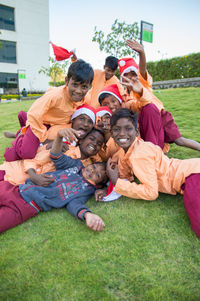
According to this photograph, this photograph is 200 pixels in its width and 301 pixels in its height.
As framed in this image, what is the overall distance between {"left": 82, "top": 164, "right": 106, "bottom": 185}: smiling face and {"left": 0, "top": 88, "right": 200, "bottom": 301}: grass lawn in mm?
413

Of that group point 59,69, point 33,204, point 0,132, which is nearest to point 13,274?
point 33,204

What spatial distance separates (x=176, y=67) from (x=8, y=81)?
24346mm

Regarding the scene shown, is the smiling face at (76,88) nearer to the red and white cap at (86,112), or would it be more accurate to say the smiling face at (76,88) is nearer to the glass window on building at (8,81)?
the red and white cap at (86,112)

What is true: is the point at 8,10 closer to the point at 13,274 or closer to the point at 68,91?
the point at 68,91

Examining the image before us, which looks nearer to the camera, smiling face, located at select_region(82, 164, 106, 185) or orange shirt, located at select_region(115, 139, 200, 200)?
orange shirt, located at select_region(115, 139, 200, 200)

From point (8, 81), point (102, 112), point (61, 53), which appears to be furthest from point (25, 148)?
point (8, 81)

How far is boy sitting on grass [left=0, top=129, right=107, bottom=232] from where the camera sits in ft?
6.87

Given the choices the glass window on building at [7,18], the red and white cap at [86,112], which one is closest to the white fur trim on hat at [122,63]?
the red and white cap at [86,112]

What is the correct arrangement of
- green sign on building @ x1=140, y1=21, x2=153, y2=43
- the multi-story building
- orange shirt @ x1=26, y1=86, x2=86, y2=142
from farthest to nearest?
the multi-story building → green sign on building @ x1=140, y1=21, x2=153, y2=43 → orange shirt @ x1=26, y1=86, x2=86, y2=142

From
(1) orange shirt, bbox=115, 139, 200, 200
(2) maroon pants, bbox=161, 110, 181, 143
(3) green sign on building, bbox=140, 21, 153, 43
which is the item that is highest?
(3) green sign on building, bbox=140, 21, 153, 43

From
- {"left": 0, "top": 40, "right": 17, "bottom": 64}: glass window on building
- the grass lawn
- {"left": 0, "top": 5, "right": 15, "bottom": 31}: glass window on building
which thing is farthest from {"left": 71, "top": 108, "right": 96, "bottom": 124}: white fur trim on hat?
{"left": 0, "top": 5, "right": 15, "bottom": 31}: glass window on building

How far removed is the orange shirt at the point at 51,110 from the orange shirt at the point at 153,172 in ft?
4.09

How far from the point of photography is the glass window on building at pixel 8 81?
2985 centimetres

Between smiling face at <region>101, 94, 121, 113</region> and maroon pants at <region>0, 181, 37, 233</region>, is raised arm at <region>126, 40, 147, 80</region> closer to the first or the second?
smiling face at <region>101, 94, 121, 113</region>
